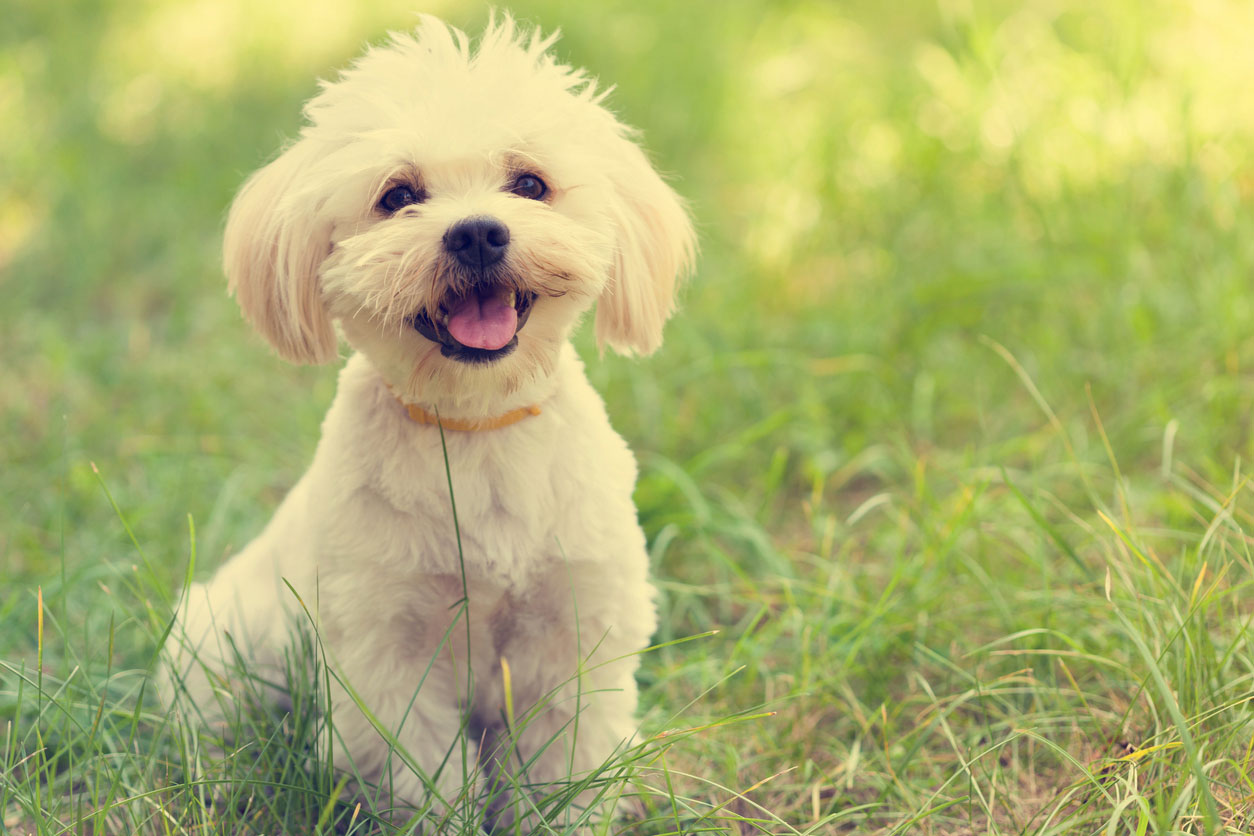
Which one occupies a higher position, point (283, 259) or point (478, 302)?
point (283, 259)

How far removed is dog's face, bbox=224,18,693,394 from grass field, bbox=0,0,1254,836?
1.82 feet

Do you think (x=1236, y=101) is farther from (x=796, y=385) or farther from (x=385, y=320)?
(x=385, y=320)

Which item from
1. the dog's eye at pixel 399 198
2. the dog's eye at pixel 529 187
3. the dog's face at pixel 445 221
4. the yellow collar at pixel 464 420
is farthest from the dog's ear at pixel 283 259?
the dog's eye at pixel 529 187

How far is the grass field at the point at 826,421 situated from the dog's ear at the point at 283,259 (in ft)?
1.53

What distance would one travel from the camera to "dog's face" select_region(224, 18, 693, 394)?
1863 millimetres

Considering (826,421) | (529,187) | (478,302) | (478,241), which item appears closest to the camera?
(478,241)

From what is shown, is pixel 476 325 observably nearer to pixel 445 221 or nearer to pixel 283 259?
pixel 445 221

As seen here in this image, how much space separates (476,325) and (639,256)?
41 cm

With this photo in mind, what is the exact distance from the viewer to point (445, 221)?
1.86m

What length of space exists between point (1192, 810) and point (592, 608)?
1.11 meters

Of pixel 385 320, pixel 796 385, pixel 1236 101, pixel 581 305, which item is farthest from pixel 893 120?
pixel 385 320

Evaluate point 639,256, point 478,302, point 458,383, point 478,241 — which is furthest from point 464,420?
point 639,256

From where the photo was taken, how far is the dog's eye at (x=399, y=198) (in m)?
1.99

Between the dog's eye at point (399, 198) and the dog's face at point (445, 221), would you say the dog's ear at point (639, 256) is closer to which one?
the dog's face at point (445, 221)
